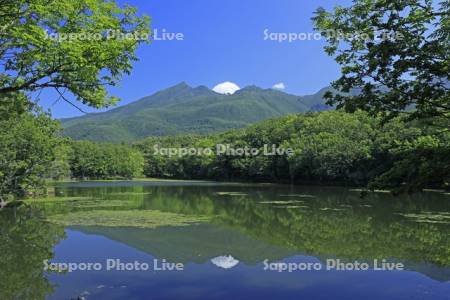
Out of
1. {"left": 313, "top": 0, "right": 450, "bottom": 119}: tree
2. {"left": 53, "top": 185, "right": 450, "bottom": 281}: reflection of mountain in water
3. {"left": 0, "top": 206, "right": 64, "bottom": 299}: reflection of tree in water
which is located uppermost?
{"left": 313, "top": 0, "right": 450, "bottom": 119}: tree

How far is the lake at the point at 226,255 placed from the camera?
46.6 feet

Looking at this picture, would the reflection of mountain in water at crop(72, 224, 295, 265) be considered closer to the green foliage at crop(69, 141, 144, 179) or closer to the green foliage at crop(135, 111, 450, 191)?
the green foliage at crop(135, 111, 450, 191)

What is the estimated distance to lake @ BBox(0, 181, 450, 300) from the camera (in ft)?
46.6

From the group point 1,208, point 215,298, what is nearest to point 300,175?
point 1,208

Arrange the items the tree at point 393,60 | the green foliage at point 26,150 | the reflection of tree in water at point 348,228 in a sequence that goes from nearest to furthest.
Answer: the tree at point 393,60, the reflection of tree in water at point 348,228, the green foliage at point 26,150

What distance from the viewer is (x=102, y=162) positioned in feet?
453

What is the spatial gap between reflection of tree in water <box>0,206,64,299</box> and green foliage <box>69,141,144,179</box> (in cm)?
10212

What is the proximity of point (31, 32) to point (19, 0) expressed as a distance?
0.61 m

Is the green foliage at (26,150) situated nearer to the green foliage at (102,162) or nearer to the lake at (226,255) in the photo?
the lake at (226,255)

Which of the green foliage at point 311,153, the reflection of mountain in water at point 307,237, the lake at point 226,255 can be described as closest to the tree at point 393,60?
the lake at point 226,255

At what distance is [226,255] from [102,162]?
4870 inches

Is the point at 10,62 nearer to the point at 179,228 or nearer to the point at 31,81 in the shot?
the point at 31,81

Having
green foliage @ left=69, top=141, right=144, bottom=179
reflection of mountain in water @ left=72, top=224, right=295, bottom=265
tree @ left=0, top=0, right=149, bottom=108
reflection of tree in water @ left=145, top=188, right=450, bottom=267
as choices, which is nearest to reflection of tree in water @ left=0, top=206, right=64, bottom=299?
reflection of mountain in water @ left=72, top=224, right=295, bottom=265

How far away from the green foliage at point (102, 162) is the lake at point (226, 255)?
333ft
